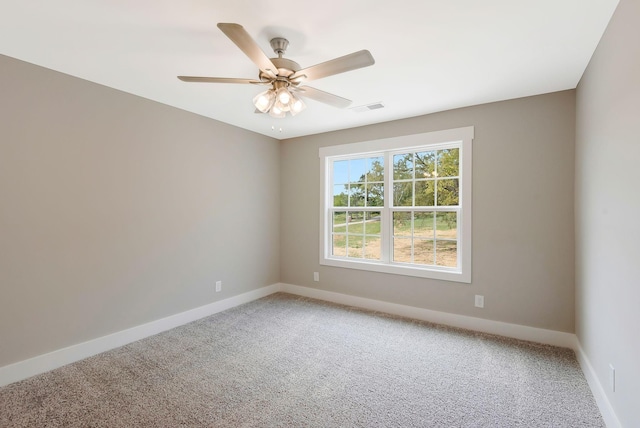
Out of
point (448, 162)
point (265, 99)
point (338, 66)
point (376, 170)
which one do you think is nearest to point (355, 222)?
point (376, 170)

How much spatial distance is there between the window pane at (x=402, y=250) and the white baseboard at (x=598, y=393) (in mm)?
1792

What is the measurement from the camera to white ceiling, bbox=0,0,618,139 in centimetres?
170

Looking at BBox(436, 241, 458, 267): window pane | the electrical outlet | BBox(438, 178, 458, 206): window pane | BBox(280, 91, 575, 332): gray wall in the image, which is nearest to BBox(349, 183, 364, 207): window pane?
BBox(280, 91, 575, 332): gray wall

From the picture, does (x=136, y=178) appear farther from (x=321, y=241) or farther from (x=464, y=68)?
(x=464, y=68)

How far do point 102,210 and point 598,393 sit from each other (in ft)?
13.6

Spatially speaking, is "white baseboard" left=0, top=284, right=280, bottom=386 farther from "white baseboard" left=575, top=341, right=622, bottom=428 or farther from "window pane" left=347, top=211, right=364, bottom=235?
"white baseboard" left=575, top=341, right=622, bottom=428

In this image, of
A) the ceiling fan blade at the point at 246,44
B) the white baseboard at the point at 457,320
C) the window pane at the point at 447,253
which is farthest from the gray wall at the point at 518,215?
the ceiling fan blade at the point at 246,44

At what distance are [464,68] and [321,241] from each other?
9.13ft

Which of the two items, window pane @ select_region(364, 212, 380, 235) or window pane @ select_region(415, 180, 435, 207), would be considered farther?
window pane @ select_region(364, 212, 380, 235)

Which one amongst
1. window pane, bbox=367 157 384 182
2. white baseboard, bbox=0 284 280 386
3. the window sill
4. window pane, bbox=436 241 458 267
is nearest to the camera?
white baseboard, bbox=0 284 280 386

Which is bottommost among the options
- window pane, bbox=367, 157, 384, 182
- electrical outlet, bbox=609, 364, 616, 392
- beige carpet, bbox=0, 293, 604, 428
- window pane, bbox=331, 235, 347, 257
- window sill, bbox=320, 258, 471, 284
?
beige carpet, bbox=0, 293, 604, 428

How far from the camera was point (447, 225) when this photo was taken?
3.52 meters

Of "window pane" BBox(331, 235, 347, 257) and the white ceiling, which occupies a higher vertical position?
the white ceiling

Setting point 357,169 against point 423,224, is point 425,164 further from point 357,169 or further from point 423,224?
point 357,169
